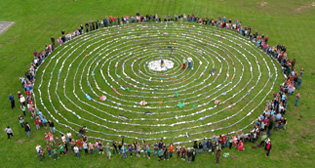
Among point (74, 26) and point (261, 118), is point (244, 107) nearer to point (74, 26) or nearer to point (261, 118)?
point (261, 118)

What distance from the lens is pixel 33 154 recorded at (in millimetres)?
30469

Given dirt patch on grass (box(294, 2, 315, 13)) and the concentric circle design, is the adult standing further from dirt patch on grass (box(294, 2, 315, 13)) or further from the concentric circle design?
dirt patch on grass (box(294, 2, 315, 13))

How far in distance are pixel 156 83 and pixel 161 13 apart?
2418cm

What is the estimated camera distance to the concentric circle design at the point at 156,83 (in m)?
34.1

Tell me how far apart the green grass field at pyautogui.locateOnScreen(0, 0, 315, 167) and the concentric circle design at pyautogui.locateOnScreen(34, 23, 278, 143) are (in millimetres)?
3195

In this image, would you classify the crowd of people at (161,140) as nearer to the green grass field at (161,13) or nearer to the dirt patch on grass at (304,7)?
the green grass field at (161,13)

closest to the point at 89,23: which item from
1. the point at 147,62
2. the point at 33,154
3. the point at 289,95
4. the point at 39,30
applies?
the point at 39,30

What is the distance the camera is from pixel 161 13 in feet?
200

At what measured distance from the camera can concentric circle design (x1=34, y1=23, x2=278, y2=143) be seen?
34.1 meters

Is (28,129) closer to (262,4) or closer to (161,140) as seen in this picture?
(161,140)

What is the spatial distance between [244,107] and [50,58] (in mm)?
29167

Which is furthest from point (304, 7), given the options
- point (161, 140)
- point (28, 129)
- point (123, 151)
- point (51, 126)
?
point (28, 129)

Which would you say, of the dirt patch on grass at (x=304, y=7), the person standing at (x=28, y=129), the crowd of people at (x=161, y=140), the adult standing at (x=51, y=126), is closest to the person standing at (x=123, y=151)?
the crowd of people at (x=161, y=140)

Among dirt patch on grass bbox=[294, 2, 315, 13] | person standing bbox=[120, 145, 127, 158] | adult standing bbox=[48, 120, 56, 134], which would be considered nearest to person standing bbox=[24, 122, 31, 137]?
adult standing bbox=[48, 120, 56, 134]
